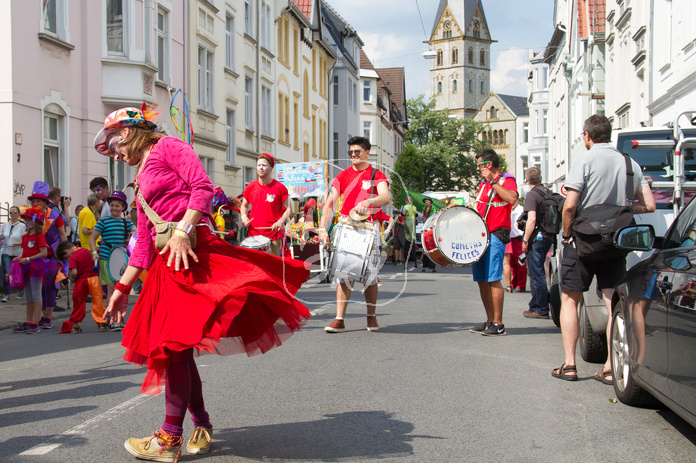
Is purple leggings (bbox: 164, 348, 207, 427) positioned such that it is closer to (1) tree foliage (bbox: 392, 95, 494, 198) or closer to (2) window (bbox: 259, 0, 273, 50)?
(2) window (bbox: 259, 0, 273, 50)

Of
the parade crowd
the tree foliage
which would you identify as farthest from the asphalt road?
the tree foliage

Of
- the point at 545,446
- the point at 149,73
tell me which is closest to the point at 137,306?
the point at 545,446

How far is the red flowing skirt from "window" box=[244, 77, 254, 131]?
27.9 m

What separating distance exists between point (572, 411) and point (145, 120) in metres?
3.37

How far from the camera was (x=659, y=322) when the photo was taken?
15.1ft

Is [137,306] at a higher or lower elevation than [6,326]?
higher

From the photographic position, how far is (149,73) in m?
20.0

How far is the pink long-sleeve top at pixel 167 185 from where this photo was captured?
417 cm

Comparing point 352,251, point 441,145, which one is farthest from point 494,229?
point 441,145

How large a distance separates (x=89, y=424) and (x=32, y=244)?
5.87 metres

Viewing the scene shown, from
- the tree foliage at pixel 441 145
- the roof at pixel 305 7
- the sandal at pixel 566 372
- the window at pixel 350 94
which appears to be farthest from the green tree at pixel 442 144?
the sandal at pixel 566 372

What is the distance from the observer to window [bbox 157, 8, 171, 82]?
22750 millimetres

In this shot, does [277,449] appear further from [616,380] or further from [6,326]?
[6,326]

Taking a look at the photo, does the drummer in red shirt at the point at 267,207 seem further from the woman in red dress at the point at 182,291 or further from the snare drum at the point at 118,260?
the woman in red dress at the point at 182,291
